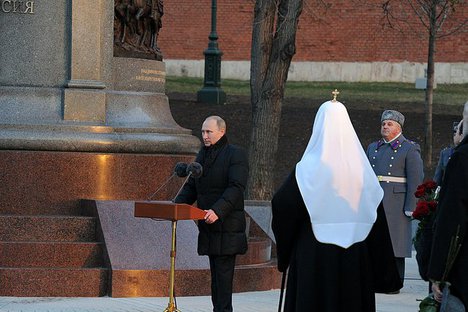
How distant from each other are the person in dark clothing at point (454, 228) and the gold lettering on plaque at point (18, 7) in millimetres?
7765

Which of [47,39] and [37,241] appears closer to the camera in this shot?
[37,241]

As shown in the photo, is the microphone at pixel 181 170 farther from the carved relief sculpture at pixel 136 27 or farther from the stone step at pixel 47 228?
the carved relief sculpture at pixel 136 27

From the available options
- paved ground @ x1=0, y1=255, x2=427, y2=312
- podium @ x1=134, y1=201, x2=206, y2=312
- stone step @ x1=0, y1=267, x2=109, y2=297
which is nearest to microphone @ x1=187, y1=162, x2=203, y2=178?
podium @ x1=134, y1=201, x2=206, y2=312

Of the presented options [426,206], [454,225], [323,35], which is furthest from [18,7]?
[323,35]

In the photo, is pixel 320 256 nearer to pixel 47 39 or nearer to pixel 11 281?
pixel 11 281

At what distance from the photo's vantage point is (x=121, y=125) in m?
14.2

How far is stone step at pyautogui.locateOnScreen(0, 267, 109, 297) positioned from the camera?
12.2 m

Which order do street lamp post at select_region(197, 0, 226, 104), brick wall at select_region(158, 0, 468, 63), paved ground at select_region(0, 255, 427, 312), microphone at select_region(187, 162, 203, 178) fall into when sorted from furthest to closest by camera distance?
brick wall at select_region(158, 0, 468, 63), street lamp post at select_region(197, 0, 226, 104), paved ground at select_region(0, 255, 427, 312), microphone at select_region(187, 162, 203, 178)

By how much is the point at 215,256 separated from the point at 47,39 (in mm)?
4346

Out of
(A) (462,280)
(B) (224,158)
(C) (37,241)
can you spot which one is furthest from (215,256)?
(A) (462,280)

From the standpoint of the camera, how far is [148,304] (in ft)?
38.3

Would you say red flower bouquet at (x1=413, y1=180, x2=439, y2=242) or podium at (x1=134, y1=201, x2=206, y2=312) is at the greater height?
red flower bouquet at (x1=413, y1=180, x2=439, y2=242)

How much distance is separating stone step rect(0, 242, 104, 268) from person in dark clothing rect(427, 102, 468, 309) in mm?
6072

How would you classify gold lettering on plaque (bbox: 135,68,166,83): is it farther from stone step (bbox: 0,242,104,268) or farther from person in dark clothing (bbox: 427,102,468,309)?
person in dark clothing (bbox: 427,102,468,309)
